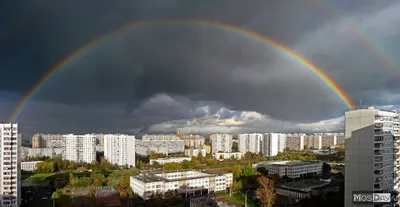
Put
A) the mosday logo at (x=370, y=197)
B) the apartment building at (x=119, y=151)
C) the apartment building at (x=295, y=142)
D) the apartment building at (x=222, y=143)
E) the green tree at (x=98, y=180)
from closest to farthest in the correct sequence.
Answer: the mosday logo at (x=370, y=197) < the green tree at (x=98, y=180) < the apartment building at (x=119, y=151) < the apartment building at (x=222, y=143) < the apartment building at (x=295, y=142)

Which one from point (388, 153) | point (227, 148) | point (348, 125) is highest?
point (348, 125)

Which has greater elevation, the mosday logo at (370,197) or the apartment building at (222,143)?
the mosday logo at (370,197)

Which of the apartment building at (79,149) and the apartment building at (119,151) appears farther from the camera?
the apartment building at (79,149)

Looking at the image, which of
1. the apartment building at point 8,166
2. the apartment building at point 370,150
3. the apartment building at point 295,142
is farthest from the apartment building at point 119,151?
the apartment building at point 295,142

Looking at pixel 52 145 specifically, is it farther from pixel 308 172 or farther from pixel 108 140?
pixel 308 172

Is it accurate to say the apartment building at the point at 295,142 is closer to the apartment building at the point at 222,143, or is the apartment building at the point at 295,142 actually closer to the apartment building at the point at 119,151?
the apartment building at the point at 222,143

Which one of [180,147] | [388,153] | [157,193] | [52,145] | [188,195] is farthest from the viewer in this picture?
[180,147]

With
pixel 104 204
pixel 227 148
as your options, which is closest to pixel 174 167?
pixel 104 204
